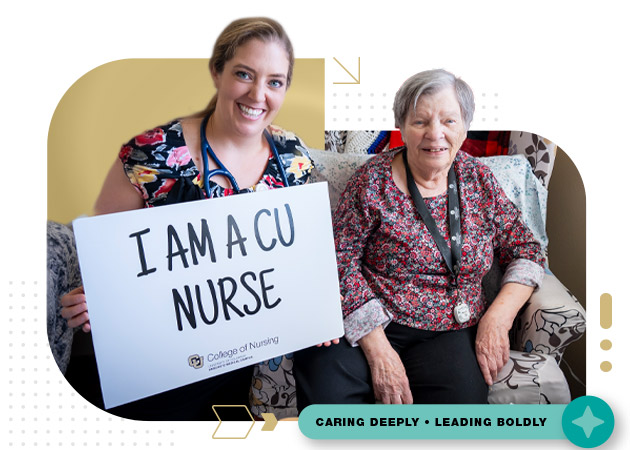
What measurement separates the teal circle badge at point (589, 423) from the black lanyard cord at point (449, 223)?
1.24ft

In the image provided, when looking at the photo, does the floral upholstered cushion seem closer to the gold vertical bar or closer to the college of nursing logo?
the gold vertical bar

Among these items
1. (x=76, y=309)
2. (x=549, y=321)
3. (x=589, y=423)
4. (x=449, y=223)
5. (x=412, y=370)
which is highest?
(x=449, y=223)

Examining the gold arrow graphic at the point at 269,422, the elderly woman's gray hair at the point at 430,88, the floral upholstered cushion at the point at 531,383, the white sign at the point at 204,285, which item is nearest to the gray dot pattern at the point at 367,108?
the elderly woman's gray hair at the point at 430,88

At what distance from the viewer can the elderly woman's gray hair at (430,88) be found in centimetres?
108

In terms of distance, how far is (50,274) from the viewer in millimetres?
1090

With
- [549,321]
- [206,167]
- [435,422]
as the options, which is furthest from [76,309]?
[549,321]

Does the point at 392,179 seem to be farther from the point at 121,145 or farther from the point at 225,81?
the point at 121,145

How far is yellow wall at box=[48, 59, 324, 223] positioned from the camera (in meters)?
1.05

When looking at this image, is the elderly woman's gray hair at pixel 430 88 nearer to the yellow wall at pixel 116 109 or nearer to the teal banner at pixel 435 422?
the yellow wall at pixel 116 109

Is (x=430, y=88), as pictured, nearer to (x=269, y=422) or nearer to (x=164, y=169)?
(x=164, y=169)

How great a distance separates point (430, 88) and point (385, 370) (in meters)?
0.63

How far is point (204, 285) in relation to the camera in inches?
41.2

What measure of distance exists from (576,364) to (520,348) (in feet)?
0.41

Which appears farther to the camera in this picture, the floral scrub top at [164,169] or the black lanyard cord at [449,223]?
the black lanyard cord at [449,223]
